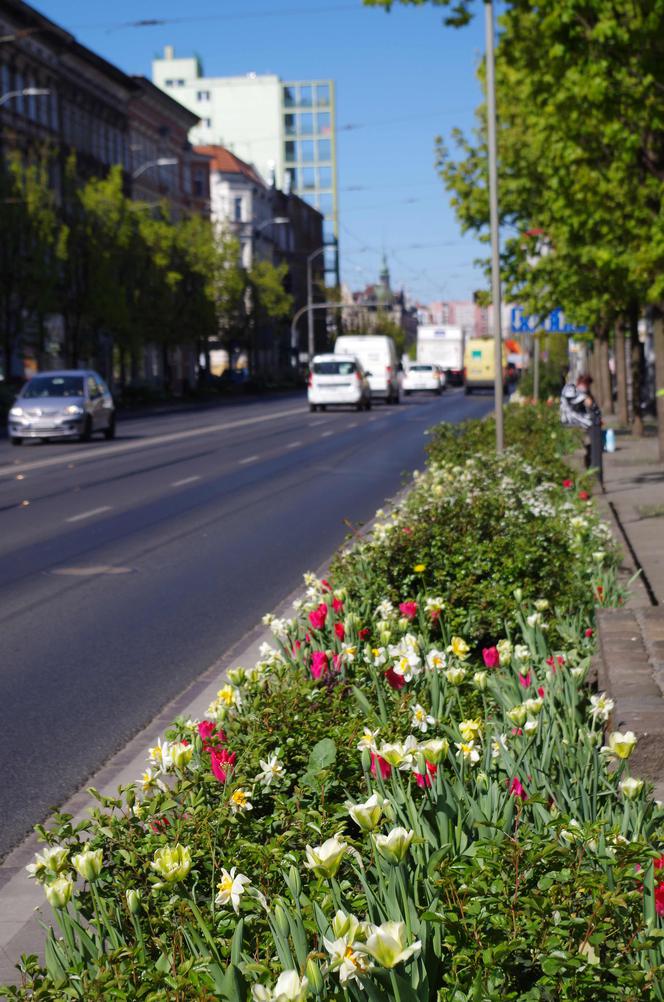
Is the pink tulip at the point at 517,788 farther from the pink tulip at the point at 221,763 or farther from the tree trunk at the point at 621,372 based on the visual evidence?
the tree trunk at the point at 621,372

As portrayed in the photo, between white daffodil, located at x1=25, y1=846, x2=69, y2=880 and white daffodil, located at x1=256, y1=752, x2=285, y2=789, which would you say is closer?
white daffodil, located at x1=25, y1=846, x2=69, y2=880

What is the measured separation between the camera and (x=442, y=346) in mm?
101438

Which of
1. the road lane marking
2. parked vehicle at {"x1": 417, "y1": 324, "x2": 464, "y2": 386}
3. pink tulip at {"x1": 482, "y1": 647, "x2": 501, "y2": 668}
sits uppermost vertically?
parked vehicle at {"x1": 417, "y1": 324, "x2": 464, "y2": 386}

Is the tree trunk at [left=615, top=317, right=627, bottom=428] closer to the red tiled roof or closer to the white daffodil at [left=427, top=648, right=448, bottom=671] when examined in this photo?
the white daffodil at [left=427, top=648, right=448, bottom=671]

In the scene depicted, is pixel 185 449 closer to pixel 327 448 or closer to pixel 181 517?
pixel 327 448

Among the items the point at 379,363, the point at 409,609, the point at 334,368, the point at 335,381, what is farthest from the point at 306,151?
the point at 409,609

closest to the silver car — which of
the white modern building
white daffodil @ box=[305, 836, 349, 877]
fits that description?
white daffodil @ box=[305, 836, 349, 877]

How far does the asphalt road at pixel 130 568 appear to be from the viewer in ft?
25.3

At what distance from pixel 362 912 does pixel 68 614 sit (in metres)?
8.26

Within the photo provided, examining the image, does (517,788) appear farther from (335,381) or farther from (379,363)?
(379,363)

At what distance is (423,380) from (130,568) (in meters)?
73.5

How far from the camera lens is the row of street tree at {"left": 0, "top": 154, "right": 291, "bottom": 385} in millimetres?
55406

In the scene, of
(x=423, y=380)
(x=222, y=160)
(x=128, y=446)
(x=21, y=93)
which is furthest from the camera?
(x=222, y=160)

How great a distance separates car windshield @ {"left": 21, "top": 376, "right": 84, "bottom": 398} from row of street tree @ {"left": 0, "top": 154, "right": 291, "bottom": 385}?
17316 mm
